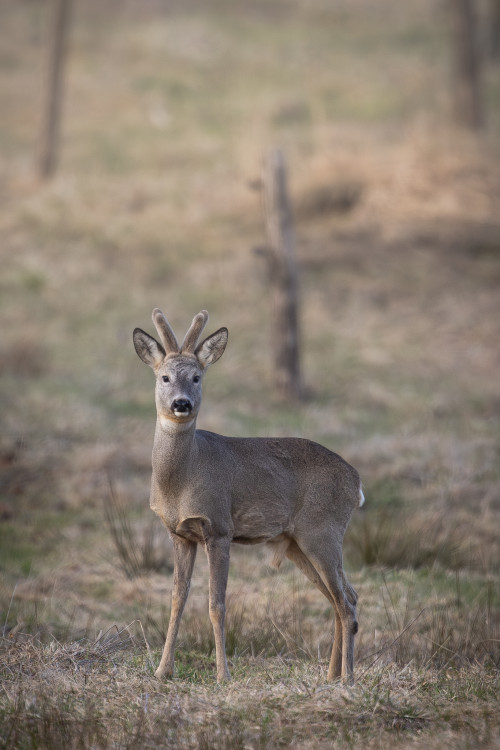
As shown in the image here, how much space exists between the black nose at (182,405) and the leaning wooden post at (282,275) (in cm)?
959

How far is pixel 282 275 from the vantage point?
588 inches

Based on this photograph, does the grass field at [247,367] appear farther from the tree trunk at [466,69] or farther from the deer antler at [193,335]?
the deer antler at [193,335]

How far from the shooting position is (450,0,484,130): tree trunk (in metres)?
22.7

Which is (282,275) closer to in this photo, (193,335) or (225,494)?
(193,335)

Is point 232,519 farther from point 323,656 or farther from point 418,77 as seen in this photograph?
point 418,77

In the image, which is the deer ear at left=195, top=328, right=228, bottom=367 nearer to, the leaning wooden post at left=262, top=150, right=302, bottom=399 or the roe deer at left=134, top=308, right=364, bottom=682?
the roe deer at left=134, top=308, right=364, bottom=682

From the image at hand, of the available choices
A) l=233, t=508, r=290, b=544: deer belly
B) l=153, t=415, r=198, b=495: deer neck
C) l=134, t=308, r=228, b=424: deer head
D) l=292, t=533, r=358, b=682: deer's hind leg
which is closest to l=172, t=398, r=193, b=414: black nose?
l=134, t=308, r=228, b=424: deer head

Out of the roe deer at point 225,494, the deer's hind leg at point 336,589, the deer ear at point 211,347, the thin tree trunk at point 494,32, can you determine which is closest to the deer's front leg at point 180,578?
the roe deer at point 225,494

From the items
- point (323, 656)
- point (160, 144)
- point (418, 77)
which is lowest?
point (323, 656)

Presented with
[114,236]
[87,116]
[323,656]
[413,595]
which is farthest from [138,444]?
[87,116]

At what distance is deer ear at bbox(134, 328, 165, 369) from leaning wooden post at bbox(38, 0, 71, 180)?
19165 millimetres

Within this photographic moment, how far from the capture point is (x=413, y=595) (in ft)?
26.5

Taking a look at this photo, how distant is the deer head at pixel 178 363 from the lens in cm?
545

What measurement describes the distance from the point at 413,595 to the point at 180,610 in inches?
118
